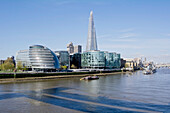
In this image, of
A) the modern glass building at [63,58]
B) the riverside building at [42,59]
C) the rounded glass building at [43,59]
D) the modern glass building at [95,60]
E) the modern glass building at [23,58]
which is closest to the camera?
the rounded glass building at [43,59]

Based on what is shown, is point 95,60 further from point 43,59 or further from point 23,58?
point 23,58

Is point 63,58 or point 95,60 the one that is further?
point 63,58

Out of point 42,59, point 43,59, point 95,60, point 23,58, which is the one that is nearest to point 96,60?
point 95,60

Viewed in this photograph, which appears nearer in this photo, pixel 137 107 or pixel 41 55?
pixel 137 107

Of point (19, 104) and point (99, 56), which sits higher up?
point (99, 56)

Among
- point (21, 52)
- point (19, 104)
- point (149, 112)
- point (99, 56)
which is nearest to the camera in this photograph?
point (149, 112)

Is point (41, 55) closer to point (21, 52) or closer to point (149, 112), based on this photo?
point (21, 52)


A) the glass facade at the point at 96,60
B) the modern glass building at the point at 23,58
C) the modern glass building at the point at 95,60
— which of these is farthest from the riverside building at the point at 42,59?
the glass facade at the point at 96,60

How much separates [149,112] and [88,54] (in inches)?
6437

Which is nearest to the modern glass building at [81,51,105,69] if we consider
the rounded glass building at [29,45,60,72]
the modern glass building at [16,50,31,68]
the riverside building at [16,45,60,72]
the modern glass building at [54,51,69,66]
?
the modern glass building at [54,51,69,66]

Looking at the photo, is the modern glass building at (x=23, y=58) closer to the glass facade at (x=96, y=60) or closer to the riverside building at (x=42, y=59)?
the riverside building at (x=42, y=59)

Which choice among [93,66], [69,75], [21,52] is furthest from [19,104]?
[93,66]

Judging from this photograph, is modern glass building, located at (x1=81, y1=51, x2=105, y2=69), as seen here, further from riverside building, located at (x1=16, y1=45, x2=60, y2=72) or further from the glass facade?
riverside building, located at (x1=16, y1=45, x2=60, y2=72)

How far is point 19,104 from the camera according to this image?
32906mm
